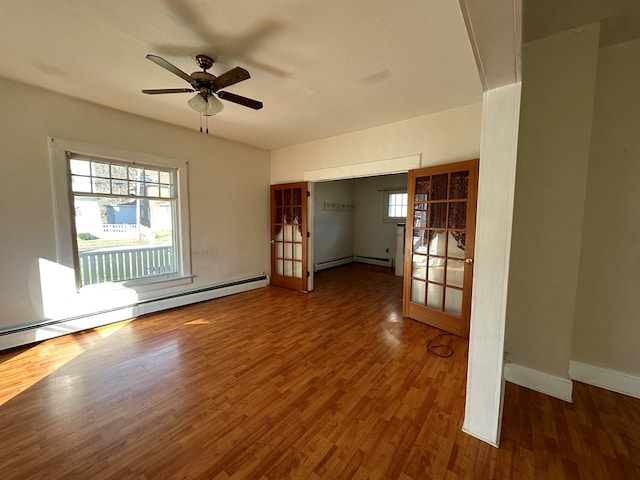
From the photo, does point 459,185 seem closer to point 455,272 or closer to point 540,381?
point 455,272

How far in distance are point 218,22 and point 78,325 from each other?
11.5ft

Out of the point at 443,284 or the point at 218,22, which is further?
the point at 443,284

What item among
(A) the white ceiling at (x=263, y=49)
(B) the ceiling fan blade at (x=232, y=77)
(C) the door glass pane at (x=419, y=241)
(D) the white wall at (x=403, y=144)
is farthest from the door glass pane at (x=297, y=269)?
(B) the ceiling fan blade at (x=232, y=77)

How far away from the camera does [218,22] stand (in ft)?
5.55

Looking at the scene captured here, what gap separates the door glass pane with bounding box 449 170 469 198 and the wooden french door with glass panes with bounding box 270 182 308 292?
2.35m

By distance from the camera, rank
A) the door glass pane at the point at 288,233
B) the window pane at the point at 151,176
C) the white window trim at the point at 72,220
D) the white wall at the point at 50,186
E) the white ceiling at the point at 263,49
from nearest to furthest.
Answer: the white ceiling at the point at 263,49
the white wall at the point at 50,186
the white window trim at the point at 72,220
the window pane at the point at 151,176
the door glass pane at the point at 288,233

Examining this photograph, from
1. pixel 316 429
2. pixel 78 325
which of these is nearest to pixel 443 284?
pixel 316 429

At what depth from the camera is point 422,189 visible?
328 centimetres

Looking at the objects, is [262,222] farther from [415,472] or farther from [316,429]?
[415,472]

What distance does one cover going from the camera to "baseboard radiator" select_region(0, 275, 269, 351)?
2.62m

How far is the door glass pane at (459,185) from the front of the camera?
2861 mm

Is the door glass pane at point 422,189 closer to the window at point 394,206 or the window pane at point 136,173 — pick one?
the window at point 394,206

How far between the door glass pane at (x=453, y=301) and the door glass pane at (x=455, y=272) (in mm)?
91

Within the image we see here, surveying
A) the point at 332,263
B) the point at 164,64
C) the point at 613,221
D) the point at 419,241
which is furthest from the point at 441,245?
the point at 332,263
